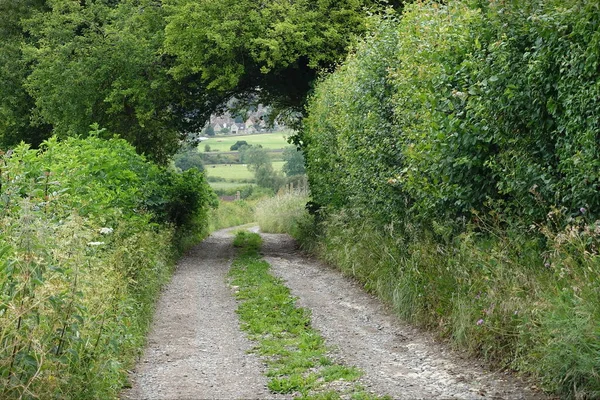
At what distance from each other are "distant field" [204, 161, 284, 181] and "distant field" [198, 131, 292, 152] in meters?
5.17

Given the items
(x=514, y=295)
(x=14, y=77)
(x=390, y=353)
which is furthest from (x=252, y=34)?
(x=514, y=295)

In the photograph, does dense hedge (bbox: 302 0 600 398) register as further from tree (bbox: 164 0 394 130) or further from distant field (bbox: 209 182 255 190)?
distant field (bbox: 209 182 255 190)

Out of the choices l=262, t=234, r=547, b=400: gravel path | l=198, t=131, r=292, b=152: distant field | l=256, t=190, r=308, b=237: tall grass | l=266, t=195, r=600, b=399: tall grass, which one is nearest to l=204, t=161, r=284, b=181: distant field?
l=198, t=131, r=292, b=152: distant field

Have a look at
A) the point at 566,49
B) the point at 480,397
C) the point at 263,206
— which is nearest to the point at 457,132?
the point at 566,49

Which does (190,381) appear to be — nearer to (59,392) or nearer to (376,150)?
(59,392)

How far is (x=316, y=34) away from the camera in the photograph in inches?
827

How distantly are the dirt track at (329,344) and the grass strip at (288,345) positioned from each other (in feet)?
0.55

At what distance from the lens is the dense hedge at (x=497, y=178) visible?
265 inches

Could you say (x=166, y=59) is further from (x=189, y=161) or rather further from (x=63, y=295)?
(x=189, y=161)

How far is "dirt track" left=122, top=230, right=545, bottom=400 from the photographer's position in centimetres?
730

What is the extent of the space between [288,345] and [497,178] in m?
3.42

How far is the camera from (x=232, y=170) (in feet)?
227

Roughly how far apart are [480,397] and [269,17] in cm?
1613

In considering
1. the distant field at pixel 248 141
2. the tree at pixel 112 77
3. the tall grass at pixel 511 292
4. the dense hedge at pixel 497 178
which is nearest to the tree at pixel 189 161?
the distant field at pixel 248 141
